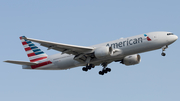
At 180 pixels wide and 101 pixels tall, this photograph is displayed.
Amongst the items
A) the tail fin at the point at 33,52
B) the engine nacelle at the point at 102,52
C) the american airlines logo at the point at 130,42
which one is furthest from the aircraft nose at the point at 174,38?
the tail fin at the point at 33,52

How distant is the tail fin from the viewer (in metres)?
51.0

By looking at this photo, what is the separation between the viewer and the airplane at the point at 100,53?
1698 inches

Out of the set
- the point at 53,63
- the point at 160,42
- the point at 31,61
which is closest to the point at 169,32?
the point at 160,42

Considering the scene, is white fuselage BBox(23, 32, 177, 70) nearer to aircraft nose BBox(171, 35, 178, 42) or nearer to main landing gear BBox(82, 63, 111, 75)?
aircraft nose BBox(171, 35, 178, 42)

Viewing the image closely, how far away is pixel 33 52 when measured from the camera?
52.2 metres

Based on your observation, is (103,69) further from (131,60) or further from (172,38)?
(172,38)

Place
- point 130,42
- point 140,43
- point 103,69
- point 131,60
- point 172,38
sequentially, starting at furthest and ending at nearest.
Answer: point 103,69
point 131,60
point 130,42
point 140,43
point 172,38

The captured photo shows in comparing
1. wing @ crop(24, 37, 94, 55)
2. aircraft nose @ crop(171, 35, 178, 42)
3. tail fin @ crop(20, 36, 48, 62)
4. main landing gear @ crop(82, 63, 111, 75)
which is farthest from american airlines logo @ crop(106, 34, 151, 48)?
tail fin @ crop(20, 36, 48, 62)

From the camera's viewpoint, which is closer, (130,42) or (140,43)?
(140,43)

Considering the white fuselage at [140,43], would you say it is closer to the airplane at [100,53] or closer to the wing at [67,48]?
the airplane at [100,53]

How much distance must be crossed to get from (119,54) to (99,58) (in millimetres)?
2878

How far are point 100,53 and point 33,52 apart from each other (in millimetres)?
13609

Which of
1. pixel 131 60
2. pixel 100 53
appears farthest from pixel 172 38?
pixel 100 53

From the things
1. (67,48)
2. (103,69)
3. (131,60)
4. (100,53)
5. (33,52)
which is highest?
(33,52)
